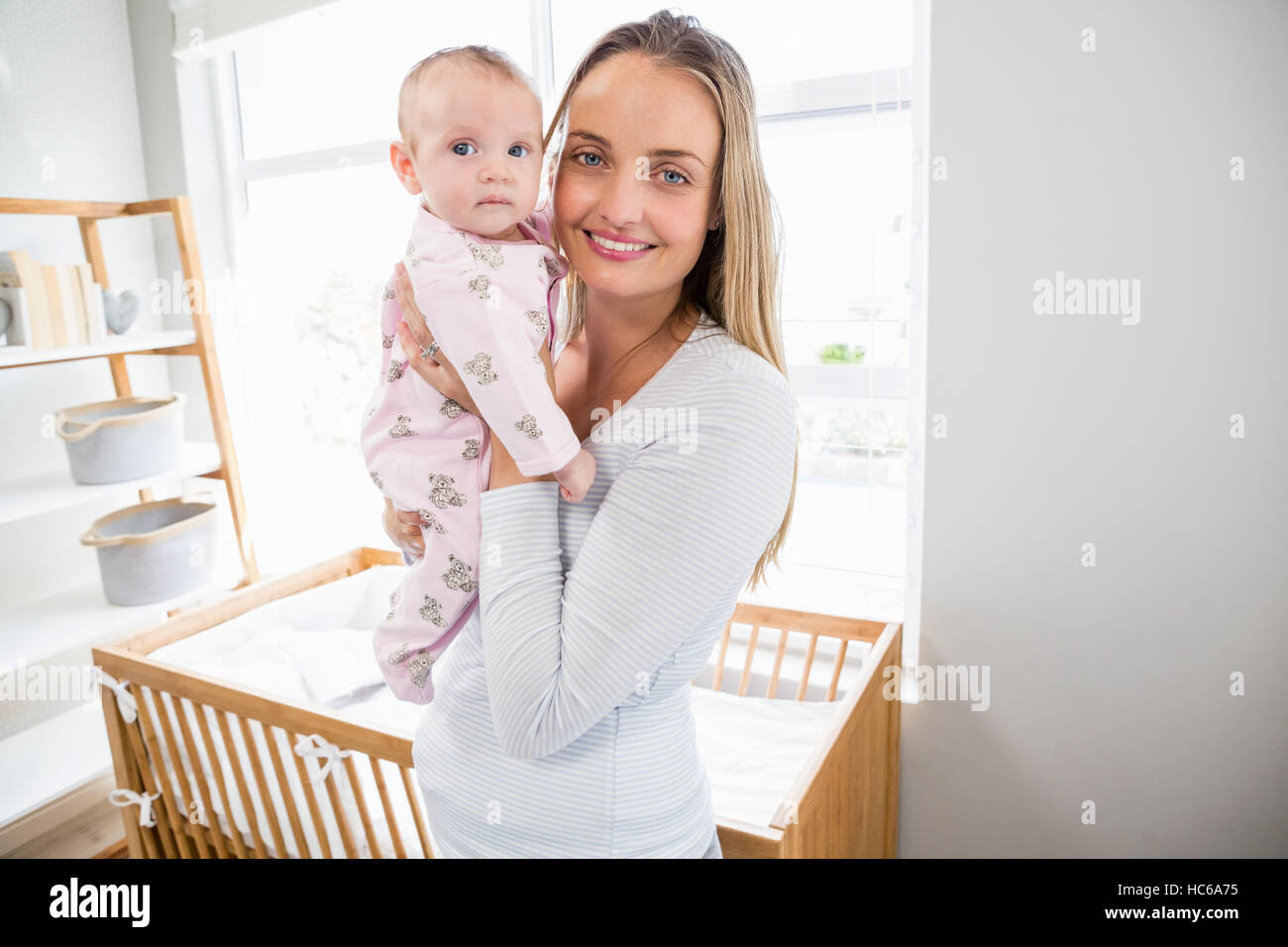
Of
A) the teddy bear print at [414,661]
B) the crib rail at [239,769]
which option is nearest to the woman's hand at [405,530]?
the teddy bear print at [414,661]

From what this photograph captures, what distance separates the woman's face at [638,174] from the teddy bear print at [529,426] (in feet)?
0.56

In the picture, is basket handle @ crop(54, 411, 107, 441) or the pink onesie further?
basket handle @ crop(54, 411, 107, 441)

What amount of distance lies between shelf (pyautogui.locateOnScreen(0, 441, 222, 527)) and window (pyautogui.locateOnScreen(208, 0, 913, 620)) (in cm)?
47

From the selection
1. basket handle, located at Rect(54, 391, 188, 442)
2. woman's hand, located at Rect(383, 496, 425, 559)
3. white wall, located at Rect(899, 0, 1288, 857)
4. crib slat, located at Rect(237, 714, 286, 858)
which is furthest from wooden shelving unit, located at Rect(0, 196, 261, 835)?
white wall, located at Rect(899, 0, 1288, 857)

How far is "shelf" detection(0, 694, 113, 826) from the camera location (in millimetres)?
2109

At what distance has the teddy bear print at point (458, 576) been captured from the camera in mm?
886

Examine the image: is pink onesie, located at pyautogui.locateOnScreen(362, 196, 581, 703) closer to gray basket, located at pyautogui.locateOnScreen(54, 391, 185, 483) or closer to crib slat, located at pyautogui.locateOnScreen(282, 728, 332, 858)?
crib slat, located at pyautogui.locateOnScreen(282, 728, 332, 858)

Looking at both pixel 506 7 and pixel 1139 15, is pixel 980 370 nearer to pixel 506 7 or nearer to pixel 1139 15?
pixel 1139 15

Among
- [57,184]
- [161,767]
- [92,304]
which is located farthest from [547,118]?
[161,767]

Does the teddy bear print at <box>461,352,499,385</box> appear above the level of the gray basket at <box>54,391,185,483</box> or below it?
above

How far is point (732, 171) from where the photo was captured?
0.86 metres

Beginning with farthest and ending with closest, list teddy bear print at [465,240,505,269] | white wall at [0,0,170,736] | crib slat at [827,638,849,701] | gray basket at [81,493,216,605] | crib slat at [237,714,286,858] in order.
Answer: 1. white wall at [0,0,170,736]
2. gray basket at [81,493,216,605]
3. crib slat at [827,638,849,701]
4. crib slat at [237,714,286,858]
5. teddy bear print at [465,240,505,269]

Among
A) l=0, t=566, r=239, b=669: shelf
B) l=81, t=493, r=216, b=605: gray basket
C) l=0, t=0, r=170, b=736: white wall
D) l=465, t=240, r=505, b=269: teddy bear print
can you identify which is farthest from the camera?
l=0, t=0, r=170, b=736: white wall

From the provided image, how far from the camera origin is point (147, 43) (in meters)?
2.55
